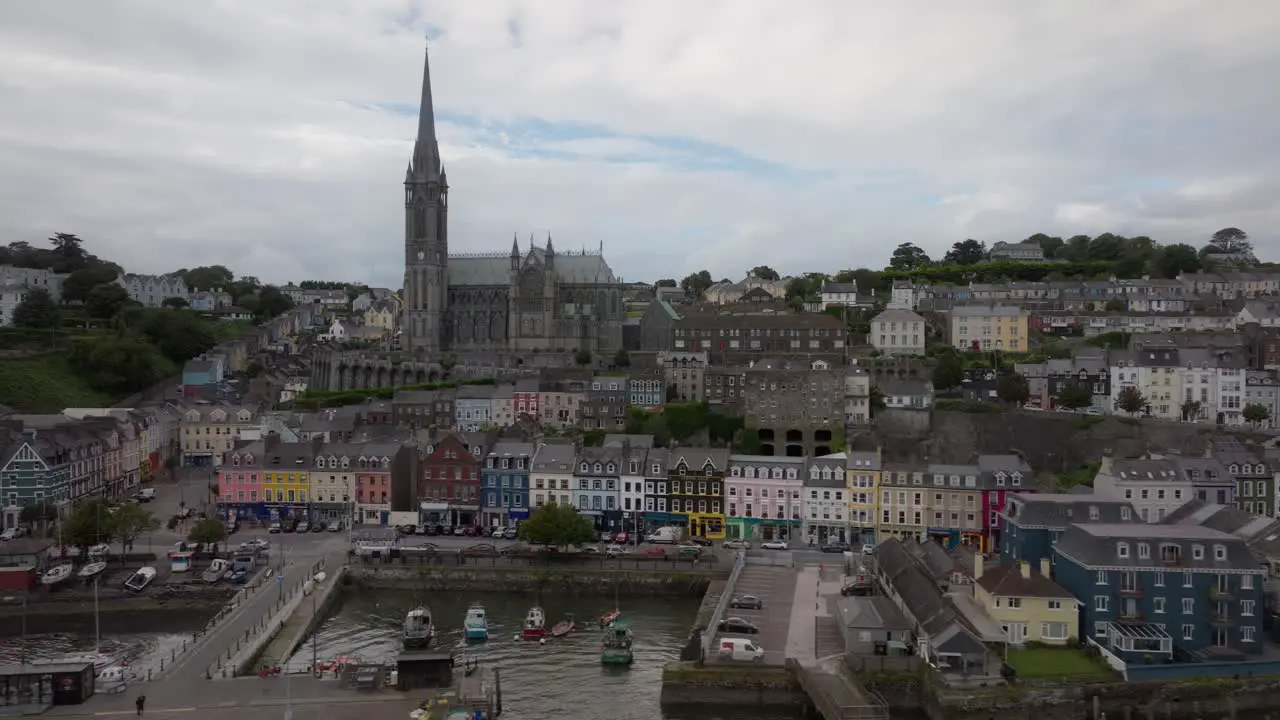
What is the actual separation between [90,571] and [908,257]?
269 ft

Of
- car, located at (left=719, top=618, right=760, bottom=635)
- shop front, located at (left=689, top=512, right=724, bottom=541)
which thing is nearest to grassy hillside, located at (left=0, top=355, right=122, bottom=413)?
shop front, located at (left=689, top=512, right=724, bottom=541)

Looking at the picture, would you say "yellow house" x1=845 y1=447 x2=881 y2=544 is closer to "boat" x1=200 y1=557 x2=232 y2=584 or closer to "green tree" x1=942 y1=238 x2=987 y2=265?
"boat" x1=200 y1=557 x2=232 y2=584

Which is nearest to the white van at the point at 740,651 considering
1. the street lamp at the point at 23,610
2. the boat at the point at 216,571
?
the boat at the point at 216,571

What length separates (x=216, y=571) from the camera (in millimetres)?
39469

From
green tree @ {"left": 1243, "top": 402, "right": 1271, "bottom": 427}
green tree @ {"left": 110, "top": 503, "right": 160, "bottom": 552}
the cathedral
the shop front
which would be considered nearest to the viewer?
green tree @ {"left": 110, "top": 503, "right": 160, "bottom": 552}

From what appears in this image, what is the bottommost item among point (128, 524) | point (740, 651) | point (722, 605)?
point (740, 651)

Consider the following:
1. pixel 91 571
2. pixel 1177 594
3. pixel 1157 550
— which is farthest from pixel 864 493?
pixel 91 571

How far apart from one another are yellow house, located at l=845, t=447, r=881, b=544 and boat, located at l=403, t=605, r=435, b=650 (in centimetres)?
1848

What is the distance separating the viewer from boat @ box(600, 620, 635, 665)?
31422mm

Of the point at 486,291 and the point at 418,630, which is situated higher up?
the point at 486,291

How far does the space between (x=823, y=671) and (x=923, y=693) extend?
103 inches

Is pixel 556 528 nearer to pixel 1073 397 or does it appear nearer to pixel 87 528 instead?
pixel 87 528

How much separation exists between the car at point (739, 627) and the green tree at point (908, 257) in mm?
74798

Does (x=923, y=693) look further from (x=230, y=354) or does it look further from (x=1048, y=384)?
(x=230, y=354)
